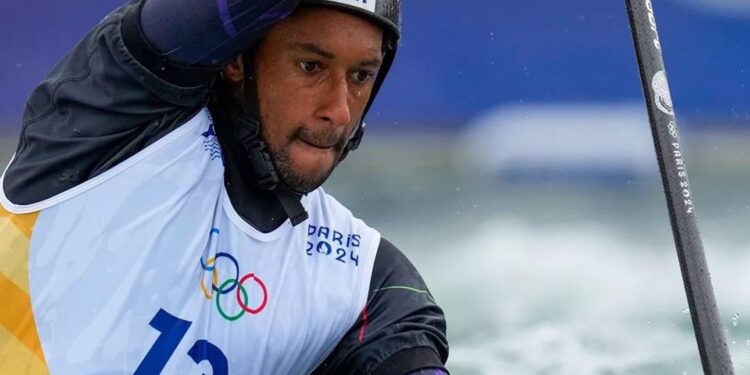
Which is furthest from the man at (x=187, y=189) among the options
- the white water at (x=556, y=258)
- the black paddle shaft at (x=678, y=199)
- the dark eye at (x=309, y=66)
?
the white water at (x=556, y=258)

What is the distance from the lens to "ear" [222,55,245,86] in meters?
2.95

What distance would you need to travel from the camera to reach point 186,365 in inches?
111

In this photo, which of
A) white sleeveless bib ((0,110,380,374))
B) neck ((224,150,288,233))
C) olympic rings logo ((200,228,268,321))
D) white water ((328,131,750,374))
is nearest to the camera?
white sleeveless bib ((0,110,380,374))

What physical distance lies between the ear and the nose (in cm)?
23

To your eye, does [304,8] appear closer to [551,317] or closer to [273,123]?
[273,123]

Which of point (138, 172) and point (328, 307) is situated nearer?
point (138, 172)

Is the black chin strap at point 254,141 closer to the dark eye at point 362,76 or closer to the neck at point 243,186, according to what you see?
the neck at point 243,186

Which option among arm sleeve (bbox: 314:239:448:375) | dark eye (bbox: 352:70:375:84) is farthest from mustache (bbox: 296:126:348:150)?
arm sleeve (bbox: 314:239:448:375)

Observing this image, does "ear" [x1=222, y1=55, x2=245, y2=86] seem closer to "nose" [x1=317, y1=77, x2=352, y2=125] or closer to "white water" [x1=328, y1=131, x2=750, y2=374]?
"nose" [x1=317, y1=77, x2=352, y2=125]

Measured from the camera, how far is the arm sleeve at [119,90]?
2.60 m

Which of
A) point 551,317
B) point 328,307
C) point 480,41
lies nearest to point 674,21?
point 480,41

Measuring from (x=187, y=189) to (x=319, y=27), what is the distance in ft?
1.56

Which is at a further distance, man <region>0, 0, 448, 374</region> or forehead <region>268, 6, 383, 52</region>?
forehead <region>268, 6, 383, 52</region>

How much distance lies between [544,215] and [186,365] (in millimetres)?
3006
